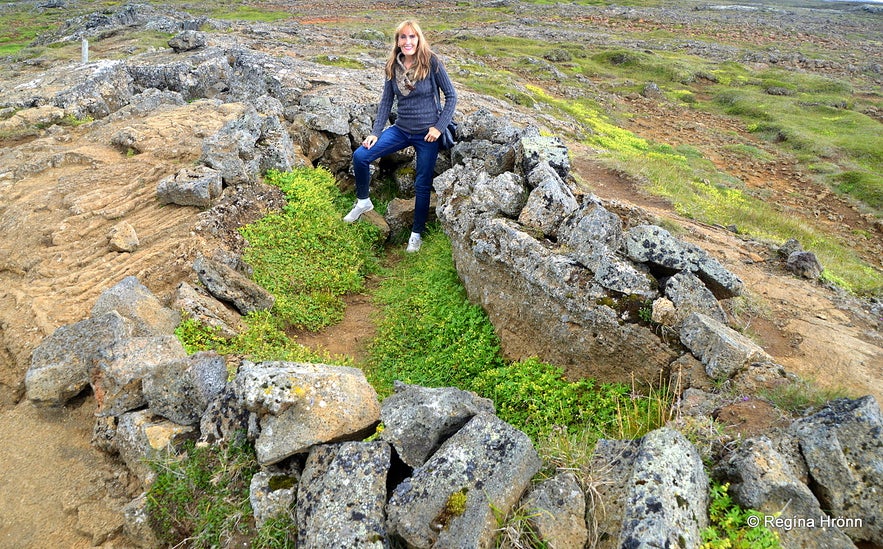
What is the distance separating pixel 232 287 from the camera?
30.2 ft

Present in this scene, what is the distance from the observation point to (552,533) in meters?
4.22

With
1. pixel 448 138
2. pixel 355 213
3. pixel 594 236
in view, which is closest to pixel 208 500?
pixel 594 236

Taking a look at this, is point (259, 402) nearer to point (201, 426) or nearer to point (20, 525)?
point (201, 426)

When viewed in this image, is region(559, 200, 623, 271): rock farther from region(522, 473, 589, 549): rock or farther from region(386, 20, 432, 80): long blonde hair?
region(386, 20, 432, 80): long blonde hair

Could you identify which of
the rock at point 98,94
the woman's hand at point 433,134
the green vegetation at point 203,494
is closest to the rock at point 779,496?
the green vegetation at point 203,494

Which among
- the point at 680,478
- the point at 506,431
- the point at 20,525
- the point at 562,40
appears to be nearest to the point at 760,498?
the point at 680,478

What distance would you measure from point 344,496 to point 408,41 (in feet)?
27.0

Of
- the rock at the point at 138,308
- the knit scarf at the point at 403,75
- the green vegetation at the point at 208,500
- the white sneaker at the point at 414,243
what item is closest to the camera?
the green vegetation at the point at 208,500

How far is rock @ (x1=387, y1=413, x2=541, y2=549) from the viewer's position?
170 inches

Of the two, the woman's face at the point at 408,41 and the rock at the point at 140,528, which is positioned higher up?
the woman's face at the point at 408,41

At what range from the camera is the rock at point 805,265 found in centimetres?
1108

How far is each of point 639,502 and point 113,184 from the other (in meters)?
12.0

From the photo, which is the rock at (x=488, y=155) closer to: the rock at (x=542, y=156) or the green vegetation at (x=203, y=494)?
the rock at (x=542, y=156)

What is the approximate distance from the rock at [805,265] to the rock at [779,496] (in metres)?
8.25
